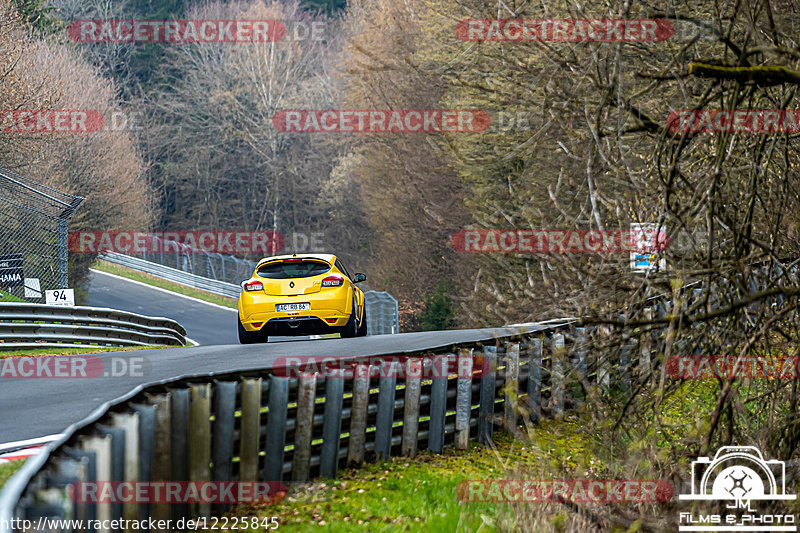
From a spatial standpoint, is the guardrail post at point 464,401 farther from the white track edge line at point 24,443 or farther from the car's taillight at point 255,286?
the car's taillight at point 255,286

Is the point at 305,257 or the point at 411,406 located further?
the point at 305,257

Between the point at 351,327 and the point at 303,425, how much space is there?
414 inches

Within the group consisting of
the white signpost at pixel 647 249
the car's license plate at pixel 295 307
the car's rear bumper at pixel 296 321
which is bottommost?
the car's rear bumper at pixel 296 321

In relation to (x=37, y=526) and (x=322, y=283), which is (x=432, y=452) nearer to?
(x=37, y=526)

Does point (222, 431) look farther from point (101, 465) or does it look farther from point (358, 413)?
point (101, 465)

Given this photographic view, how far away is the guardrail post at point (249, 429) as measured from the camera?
7.52m

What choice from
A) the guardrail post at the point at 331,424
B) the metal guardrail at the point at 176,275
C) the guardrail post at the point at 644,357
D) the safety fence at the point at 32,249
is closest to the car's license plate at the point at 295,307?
the safety fence at the point at 32,249

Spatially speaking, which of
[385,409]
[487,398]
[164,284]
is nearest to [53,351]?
[487,398]

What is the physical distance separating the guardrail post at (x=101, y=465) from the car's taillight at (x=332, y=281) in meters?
12.2

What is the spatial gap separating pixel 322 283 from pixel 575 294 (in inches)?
416

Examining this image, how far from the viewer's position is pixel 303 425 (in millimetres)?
8211

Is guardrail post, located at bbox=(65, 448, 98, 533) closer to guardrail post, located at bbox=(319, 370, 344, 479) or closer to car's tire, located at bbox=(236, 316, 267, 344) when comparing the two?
guardrail post, located at bbox=(319, 370, 344, 479)

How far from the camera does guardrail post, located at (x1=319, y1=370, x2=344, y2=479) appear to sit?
846cm

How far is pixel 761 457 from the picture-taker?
627 centimetres
